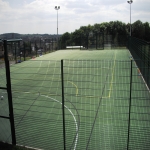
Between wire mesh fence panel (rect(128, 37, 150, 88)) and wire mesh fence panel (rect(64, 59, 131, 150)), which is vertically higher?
wire mesh fence panel (rect(128, 37, 150, 88))

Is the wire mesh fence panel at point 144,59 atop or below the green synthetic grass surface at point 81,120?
atop

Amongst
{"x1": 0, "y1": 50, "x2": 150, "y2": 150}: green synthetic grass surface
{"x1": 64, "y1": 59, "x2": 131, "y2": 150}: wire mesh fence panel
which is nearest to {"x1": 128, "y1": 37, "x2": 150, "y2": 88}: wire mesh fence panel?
{"x1": 0, "y1": 50, "x2": 150, "y2": 150}: green synthetic grass surface

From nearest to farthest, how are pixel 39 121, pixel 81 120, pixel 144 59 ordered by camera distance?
pixel 39 121 < pixel 81 120 < pixel 144 59

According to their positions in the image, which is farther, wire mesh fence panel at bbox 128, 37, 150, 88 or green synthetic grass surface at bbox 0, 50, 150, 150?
wire mesh fence panel at bbox 128, 37, 150, 88

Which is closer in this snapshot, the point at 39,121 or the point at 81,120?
the point at 39,121

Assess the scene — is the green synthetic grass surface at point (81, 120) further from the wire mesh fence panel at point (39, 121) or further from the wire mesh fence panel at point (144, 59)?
the wire mesh fence panel at point (144, 59)

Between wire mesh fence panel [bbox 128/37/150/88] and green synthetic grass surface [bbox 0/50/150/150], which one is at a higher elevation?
wire mesh fence panel [bbox 128/37/150/88]

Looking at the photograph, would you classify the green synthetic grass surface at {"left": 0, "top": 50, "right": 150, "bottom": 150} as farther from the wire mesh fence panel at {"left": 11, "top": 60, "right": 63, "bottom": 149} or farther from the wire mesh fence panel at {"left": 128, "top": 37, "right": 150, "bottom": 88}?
the wire mesh fence panel at {"left": 128, "top": 37, "right": 150, "bottom": 88}

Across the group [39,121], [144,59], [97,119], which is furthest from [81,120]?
[144,59]

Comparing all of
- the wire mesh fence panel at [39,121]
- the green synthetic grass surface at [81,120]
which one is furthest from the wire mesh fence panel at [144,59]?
the wire mesh fence panel at [39,121]

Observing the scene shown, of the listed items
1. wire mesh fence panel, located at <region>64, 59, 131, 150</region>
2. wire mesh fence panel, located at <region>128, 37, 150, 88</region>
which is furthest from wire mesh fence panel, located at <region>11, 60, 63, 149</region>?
wire mesh fence panel, located at <region>128, 37, 150, 88</region>

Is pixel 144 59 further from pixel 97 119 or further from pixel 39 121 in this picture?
pixel 39 121

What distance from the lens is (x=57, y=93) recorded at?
37.0ft

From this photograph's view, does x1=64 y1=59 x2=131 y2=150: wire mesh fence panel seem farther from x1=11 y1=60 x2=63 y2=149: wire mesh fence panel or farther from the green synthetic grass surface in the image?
x1=11 y1=60 x2=63 y2=149: wire mesh fence panel
